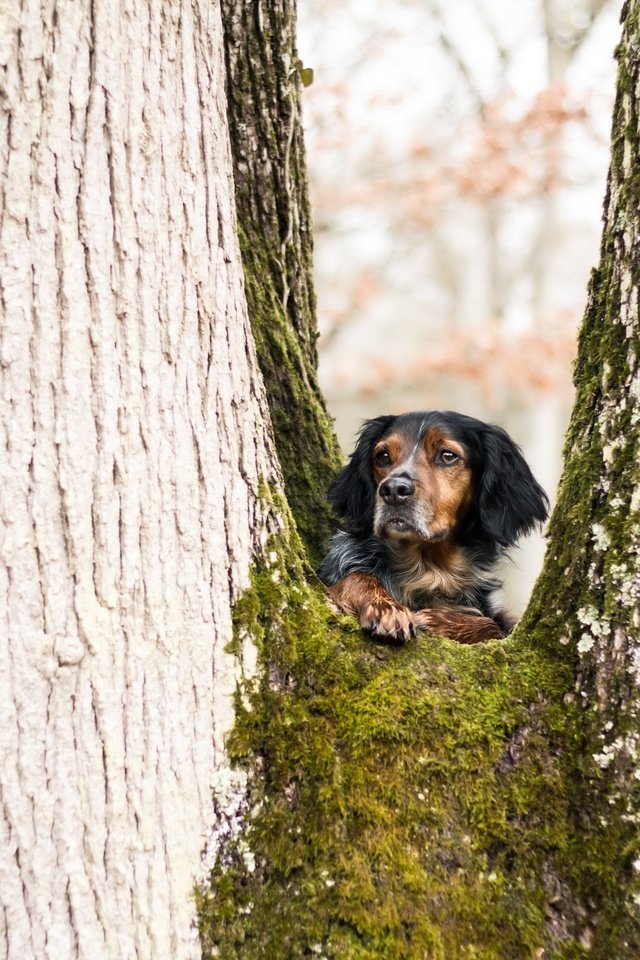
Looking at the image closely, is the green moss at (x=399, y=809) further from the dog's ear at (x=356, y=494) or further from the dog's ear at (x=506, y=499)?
the dog's ear at (x=506, y=499)

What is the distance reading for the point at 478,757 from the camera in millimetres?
2307

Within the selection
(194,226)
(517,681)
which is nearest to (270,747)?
(517,681)

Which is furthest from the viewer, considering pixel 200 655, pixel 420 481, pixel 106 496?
pixel 420 481

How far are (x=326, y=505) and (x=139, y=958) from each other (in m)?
2.45

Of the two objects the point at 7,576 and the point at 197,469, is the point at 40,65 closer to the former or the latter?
the point at 197,469

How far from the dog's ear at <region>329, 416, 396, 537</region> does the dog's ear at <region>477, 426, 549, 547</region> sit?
59cm

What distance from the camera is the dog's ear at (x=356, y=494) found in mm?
4180

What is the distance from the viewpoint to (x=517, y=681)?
95.1 inches

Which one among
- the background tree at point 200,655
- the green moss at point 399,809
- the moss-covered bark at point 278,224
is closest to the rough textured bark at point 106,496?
the background tree at point 200,655

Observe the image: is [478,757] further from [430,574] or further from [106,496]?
[430,574]

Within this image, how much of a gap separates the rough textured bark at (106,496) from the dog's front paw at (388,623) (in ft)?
1.68

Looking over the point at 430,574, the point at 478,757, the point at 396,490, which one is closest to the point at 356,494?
the point at 396,490

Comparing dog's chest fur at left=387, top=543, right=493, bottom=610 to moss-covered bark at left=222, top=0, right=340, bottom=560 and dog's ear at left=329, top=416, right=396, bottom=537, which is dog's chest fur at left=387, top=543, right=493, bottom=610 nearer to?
dog's ear at left=329, top=416, right=396, bottom=537

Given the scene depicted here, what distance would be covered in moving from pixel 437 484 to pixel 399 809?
7.12 ft
